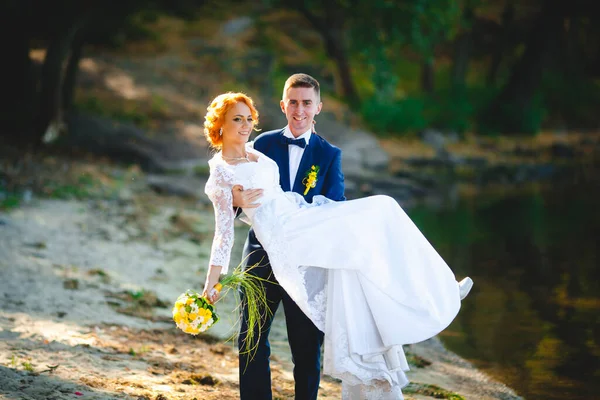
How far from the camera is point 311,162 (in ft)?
15.5

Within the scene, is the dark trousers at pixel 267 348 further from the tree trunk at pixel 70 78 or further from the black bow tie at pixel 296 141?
the tree trunk at pixel 70 78

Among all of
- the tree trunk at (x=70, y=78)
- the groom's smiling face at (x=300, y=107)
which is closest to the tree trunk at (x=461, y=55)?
the tree trunk at (x=70, y=78)

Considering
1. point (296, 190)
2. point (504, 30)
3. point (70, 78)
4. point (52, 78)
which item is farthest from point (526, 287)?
point (504, 30)

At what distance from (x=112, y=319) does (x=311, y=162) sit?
3238mm

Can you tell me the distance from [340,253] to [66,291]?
4091 mm

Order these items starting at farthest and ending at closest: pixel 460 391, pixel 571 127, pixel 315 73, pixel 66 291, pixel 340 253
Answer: pixel 571 127 → pixel 315 73 → pixel 66 291 → pixel 460 391 → pixel 340 253

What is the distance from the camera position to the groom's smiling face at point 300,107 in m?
4.61

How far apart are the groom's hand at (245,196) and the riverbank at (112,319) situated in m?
1.49

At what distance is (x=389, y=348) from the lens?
4500mm

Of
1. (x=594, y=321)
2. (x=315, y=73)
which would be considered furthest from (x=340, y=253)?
(x=315, y=73)

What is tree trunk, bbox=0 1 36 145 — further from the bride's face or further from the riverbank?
the bride's face

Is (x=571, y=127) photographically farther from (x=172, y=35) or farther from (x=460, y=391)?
(x=460, y=391)

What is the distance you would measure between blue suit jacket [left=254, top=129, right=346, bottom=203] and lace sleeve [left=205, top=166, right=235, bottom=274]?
15.0 inches

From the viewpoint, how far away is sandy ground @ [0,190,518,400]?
5.40m
